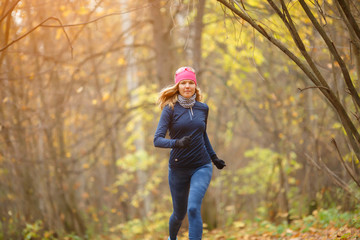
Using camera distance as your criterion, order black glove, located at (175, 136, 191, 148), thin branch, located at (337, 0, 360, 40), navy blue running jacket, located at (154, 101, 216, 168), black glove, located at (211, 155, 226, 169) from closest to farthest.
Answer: thin branch, located at (337, 0, 360, 40) → black glove, located at (175, 136, 191, 148) → navy blue running jacket, located at (154, 101, 216, 168) → black glove, located at (211, 155, 226, 169)

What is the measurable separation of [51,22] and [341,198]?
27.7 feet

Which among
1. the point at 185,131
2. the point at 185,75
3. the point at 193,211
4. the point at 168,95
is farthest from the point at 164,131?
the point at 193,211

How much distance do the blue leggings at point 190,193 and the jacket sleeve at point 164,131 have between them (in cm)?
48

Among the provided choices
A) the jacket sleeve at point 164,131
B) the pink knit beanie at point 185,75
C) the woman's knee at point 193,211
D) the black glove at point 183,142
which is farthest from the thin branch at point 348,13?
the woman's knee at point 193,211

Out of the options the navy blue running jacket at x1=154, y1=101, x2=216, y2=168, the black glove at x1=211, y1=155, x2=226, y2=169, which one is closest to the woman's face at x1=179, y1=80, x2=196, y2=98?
the navy blue running jacket at x1=154, y1=101, x2=216, y2=168

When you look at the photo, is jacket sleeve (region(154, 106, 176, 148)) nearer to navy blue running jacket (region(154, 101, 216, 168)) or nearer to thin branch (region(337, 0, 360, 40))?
navy blue running jacket (region(154, 101, 216, 168))

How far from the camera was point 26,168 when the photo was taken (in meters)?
10.0

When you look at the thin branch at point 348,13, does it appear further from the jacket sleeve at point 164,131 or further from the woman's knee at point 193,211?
the woman's knee at point 193,211

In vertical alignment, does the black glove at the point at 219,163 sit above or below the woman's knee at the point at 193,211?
above

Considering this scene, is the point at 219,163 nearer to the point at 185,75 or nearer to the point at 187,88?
the point at 187,88

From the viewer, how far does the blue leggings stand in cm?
441

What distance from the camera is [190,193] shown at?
14.8 feet

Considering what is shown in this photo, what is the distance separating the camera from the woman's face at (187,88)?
480 cm

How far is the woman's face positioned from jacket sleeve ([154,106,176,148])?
26cm
